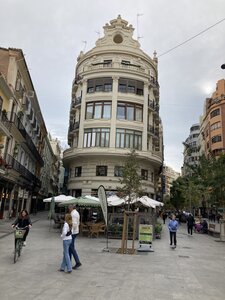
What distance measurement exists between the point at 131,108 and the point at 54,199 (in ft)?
53.6

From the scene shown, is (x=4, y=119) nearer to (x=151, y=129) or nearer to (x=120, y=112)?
(x=120, y=112)

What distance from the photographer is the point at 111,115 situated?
33.9 meters

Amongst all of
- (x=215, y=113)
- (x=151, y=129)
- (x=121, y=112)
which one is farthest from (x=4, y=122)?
(x=215, y=113)

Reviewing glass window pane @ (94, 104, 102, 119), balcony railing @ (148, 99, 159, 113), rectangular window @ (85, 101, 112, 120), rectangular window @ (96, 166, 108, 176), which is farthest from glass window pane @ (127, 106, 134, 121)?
rectangular window @ (96, 166, 108, 176)

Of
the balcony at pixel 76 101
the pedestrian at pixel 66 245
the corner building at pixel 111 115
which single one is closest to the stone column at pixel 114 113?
the corner building at pixel 111 115

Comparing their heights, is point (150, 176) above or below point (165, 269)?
above

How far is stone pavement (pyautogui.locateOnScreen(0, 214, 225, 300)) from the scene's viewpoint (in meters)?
6.52

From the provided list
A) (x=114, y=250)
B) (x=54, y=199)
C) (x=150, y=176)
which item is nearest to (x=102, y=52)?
(x=150, y=176)

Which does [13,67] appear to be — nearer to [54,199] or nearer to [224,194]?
[54,199]

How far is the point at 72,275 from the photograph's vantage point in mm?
8094

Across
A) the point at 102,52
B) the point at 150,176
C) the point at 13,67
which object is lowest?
the point at 150,176

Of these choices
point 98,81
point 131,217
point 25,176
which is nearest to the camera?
point 131,217

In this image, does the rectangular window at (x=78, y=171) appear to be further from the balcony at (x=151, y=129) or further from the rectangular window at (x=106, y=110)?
the balcony at (x=151, y=129)

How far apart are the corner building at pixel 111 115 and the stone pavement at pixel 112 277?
21124 mm
